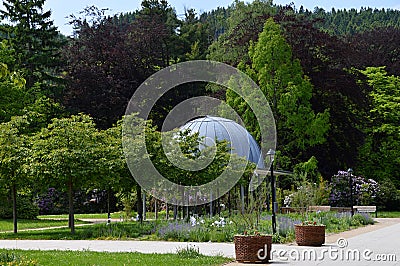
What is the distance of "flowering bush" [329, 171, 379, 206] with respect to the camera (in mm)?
33688

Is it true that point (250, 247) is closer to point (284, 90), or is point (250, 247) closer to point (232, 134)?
point (232, 134)

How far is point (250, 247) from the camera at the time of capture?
39.2 ft

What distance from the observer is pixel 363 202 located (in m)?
34.3

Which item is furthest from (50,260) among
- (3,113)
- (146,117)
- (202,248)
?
(146,117)

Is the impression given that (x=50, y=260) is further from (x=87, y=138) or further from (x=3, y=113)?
(x=3, y=113)

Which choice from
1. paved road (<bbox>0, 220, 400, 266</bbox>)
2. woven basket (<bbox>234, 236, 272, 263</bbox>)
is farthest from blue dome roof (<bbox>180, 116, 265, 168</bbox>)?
woven basket (<bbox>234, 236, 272, 263</bbox>)

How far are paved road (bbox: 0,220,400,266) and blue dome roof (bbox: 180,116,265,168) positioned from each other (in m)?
14.3

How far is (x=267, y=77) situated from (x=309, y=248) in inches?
880

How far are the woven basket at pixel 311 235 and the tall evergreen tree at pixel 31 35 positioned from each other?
97.7 ft

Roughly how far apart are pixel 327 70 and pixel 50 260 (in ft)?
97.3

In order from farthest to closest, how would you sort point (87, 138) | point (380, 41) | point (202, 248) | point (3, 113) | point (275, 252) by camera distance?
point (380, 41), point (3, 113), point (87, 138), point (202, 248), point (275, 252)

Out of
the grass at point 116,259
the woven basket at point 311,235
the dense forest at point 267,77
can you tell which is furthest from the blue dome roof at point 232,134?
the grass at point 116,259

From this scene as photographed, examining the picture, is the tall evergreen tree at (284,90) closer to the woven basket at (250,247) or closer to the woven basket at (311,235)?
the woven basket at (311,235)

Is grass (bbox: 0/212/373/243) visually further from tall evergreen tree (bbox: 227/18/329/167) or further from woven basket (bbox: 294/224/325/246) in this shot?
tall evergreen tree (bbox: 227/18/329/167)
